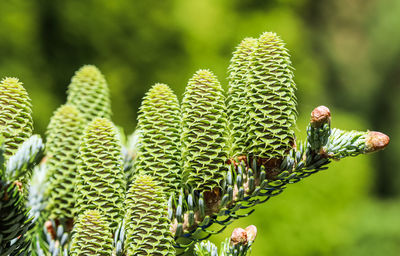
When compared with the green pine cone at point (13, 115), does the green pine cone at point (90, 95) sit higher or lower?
higher

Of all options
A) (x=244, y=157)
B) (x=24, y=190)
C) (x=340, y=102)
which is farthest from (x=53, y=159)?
(x=340, y=102)

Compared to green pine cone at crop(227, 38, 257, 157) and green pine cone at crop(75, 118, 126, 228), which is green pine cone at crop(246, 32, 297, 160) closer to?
green pine cone at crop(227, 38, 257, 157)

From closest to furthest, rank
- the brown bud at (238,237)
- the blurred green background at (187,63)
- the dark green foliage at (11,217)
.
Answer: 1. the dark green foliage at (11,217)
2. the brown bud at (238,237)
3. the blurred green background at (187,63)

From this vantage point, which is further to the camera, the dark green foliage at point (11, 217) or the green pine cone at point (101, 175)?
the green pine cone at point (101, 175)

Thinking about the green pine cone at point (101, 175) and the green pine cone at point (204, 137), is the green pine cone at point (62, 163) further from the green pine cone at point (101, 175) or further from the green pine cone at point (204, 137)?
the green pine cone at point (204, 137)

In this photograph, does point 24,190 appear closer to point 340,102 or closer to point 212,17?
point 212,17

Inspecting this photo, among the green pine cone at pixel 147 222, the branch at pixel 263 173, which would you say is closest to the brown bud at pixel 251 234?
the branch at pixel 263 173

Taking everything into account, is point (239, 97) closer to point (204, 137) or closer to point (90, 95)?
point (204, 137)
